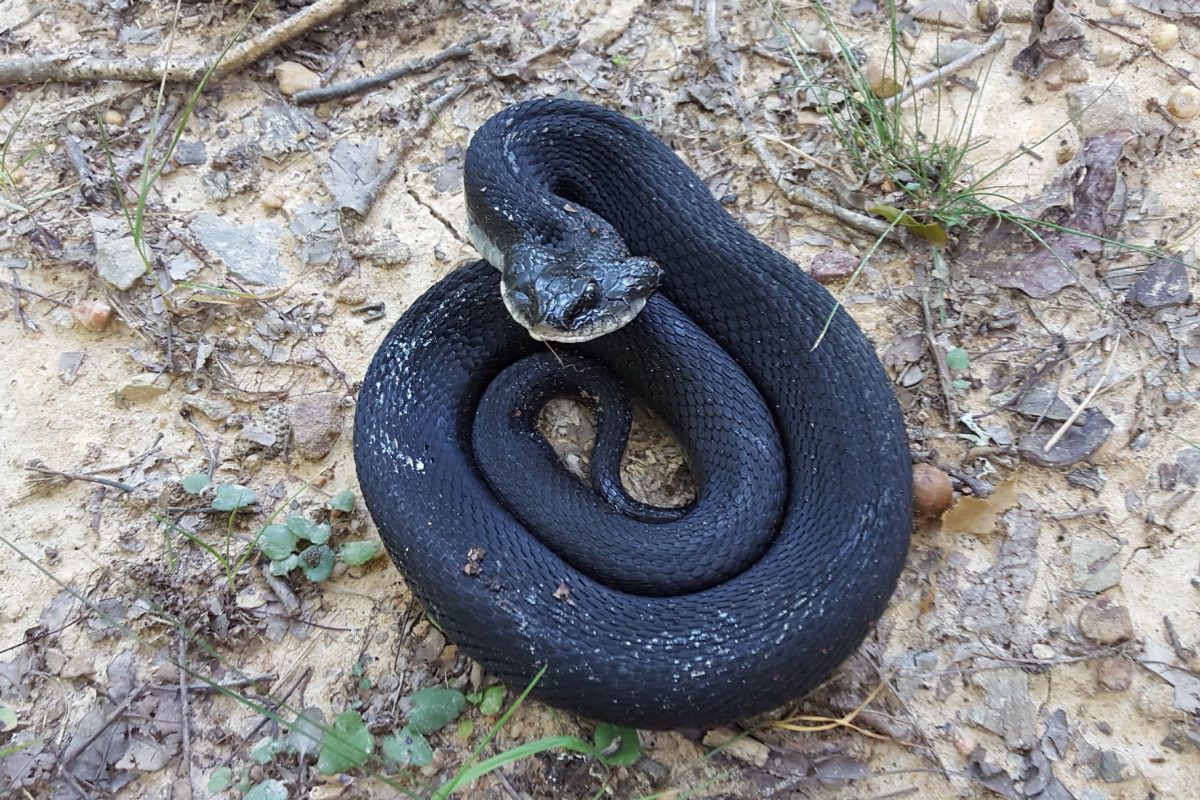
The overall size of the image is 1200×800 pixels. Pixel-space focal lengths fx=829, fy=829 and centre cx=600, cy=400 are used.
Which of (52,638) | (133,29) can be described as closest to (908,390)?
(52,638)

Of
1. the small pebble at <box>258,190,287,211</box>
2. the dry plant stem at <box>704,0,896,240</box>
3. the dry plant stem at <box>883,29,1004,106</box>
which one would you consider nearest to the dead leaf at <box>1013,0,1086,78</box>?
the dry plant stem at <box>883,29,1004,106</box>

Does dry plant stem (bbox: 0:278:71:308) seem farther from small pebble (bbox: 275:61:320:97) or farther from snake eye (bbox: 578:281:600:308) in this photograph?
snake eye (bbox: 578:281:600:308)

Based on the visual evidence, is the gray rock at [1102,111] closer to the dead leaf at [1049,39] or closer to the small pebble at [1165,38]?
the dead leaf at [1049,39]

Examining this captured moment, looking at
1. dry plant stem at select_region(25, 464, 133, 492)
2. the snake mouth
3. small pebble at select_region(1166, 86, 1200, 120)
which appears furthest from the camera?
small pebble at select_region(1166, 86, 1200, 120)

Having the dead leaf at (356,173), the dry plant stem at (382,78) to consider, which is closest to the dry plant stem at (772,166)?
the dry plant stem at (382,78)

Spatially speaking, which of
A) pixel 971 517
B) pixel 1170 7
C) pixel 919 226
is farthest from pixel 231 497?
pixel 1170 7

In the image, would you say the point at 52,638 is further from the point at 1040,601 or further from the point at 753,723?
the point at 1040,601
